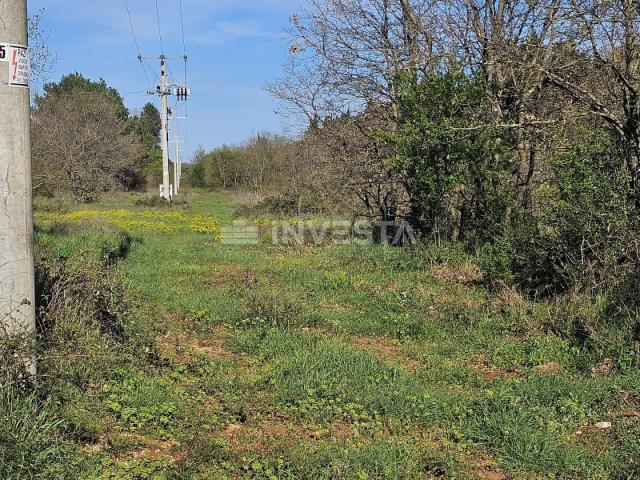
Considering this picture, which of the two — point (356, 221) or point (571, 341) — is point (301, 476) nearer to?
point (571, 341)

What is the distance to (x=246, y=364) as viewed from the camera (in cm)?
536

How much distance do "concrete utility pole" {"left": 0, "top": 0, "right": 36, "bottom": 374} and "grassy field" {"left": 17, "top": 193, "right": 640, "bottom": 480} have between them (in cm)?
69

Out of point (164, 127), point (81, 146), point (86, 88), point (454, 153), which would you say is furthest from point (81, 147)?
point (454, 153)

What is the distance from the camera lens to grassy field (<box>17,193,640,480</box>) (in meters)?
3.52

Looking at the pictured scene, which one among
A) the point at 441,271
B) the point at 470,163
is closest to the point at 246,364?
the point at 441,271

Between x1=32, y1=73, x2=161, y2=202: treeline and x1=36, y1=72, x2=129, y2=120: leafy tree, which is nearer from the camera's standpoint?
x1=32, y1=73, x2=161, y2=202: treeline

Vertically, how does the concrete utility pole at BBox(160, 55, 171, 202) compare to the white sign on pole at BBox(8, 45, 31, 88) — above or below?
above

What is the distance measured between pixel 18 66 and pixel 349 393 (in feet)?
10.8

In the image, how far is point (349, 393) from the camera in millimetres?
4586

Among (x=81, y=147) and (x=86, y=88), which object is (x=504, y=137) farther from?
(x=86, y=88)

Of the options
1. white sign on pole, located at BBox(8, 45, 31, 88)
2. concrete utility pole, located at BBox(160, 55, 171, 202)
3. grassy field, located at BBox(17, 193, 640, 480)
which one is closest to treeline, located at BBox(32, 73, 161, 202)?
concrete utility pole, located at BBox(160, 55, 171, 202)

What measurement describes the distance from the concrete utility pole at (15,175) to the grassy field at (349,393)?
0.69m

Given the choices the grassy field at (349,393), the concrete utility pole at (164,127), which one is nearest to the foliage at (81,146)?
the concrete utility pole at (164,127)

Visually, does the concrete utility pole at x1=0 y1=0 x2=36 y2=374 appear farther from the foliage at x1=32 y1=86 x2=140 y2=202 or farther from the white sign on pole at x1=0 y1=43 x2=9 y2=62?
the foliage at x1=32 y1=86 x2=140 y2=202
